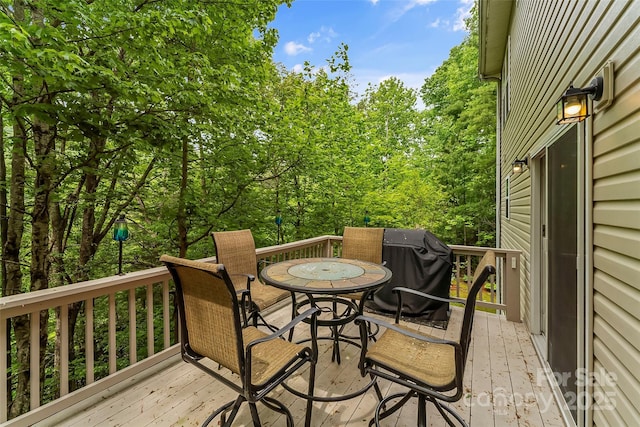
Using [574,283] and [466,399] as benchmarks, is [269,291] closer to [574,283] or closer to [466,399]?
[466,399]

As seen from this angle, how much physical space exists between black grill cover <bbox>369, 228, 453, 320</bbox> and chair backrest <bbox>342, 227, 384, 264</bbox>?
28 centimetres

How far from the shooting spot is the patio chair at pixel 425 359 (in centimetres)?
155

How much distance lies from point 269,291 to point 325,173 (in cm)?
511

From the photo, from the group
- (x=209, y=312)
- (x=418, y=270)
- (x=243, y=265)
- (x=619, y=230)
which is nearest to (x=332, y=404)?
(x=209, y=312)

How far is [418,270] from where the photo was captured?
3656mm

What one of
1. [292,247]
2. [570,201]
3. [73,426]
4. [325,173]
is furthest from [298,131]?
[73,426]

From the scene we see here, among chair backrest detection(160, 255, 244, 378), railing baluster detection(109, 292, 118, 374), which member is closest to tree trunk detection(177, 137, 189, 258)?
railing baluster detection(109, 292, 118, 374)

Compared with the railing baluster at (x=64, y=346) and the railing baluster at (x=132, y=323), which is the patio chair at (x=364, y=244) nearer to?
the railing baluster at (x=132, y=323)

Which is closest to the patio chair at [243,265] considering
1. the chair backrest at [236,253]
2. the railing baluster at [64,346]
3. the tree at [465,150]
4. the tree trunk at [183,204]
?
the chair backrest at [236,253]

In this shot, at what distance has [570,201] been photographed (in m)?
2.14

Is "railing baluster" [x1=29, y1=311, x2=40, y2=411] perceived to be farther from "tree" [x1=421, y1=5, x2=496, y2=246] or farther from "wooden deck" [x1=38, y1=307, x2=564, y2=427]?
"tree" [x1=421, y1=5, x2=496, y2=246]

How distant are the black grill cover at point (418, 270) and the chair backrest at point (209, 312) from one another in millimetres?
2316

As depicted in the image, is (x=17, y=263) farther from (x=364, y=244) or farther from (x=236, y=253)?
(x=364, y=244)

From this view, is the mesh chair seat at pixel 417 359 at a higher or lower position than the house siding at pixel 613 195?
lower
